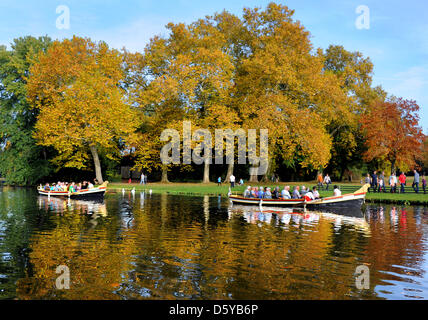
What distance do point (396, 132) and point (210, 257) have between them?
43390 mm

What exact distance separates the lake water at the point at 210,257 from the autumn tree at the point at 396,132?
27.7m

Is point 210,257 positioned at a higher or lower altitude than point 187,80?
lower

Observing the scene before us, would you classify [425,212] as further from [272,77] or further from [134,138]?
[134,138]

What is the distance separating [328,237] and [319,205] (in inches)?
448

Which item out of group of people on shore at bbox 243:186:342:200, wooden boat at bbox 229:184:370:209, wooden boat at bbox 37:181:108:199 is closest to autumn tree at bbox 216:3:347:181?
group of people on shore at bbox 243:186:342:200

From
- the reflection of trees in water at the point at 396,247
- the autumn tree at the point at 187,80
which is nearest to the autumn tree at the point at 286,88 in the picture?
the autumn tree at the point at 187,80

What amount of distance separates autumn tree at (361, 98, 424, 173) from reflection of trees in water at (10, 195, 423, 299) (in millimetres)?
29179

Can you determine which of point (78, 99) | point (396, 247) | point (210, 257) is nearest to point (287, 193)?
point (396, 247)

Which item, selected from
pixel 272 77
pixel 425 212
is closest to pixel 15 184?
pixel 272 77

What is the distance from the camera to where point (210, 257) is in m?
13.0

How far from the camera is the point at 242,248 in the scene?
47.6 feet

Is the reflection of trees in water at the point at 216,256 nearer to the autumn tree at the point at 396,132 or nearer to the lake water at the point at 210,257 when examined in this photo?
the lake water at the point at 210,257

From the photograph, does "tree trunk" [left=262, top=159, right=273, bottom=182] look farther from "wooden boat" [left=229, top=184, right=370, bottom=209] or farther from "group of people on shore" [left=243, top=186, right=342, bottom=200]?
"wooden boat" [left=229, top=184, right=370, bottom=209]

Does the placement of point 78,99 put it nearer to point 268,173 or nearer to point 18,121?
point 18,121
